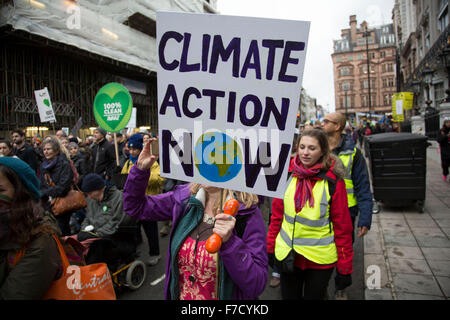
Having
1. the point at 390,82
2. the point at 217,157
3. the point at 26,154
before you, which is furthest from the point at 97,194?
the point at 390,82

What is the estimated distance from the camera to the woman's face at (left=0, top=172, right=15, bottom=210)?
147 centimetres

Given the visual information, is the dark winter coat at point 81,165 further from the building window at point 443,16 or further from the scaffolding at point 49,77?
the building window at point 443,16

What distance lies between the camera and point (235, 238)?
1394 millimetres

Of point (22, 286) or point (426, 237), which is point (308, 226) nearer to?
point (22, 286)

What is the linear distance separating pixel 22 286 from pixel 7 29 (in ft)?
51.6

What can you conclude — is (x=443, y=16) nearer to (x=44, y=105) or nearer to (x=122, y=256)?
(x=44, y=105)

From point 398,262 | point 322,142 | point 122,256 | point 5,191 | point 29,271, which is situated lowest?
point 398,262

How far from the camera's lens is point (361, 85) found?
7825cm

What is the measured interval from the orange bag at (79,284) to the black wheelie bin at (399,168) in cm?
553

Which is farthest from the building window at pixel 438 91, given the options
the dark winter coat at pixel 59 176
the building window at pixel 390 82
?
the building window at pixel 390 82

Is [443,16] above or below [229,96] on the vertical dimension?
above

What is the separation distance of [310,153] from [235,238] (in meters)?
1.20

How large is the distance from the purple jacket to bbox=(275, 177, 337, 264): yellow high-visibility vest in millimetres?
629

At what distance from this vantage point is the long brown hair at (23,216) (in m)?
1.42
